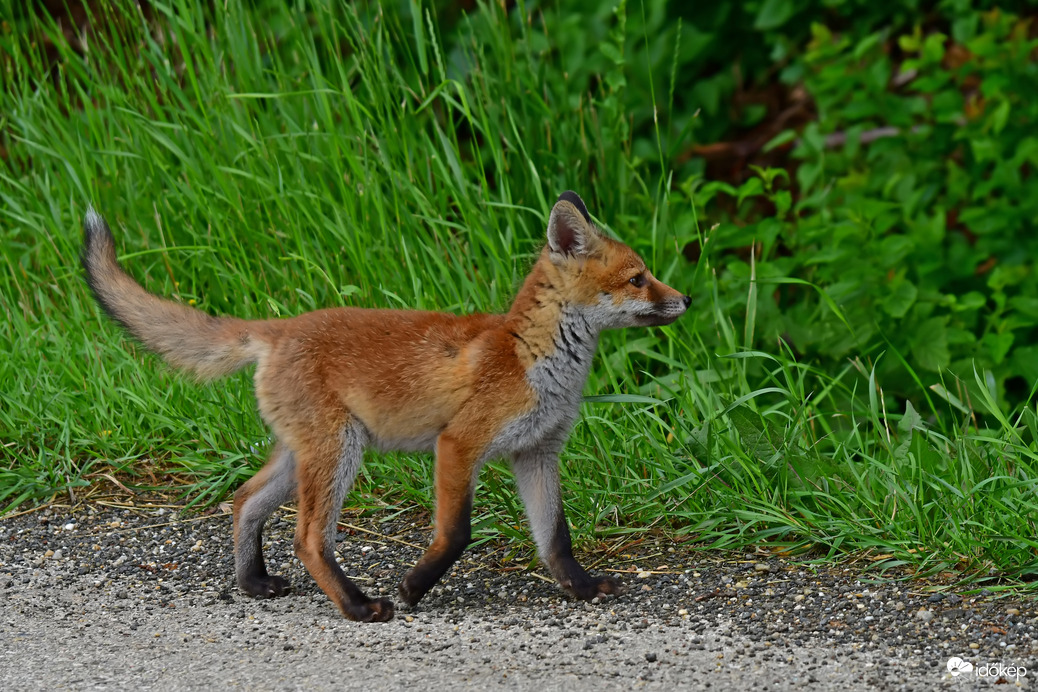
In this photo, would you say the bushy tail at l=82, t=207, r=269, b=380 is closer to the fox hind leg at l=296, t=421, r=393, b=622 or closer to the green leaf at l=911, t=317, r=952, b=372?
Answer: the fox hind leg at l=296, t=421, r=393, b=622

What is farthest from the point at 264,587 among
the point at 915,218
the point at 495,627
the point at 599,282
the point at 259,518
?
the point at 915,218

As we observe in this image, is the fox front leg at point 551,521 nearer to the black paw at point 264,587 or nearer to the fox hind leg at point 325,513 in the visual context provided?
the fox hind leg at point 325,513

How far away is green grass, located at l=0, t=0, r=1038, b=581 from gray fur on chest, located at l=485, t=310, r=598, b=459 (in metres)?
0.37

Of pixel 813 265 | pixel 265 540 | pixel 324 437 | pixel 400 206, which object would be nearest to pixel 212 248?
pixel 400 206

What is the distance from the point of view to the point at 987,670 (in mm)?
3586

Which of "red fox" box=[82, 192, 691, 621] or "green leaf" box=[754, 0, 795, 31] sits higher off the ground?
"green leaf" box=[754, 0, 795, 31]

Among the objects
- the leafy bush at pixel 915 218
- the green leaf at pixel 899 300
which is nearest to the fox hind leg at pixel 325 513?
the leafy bush at pixel 915 218

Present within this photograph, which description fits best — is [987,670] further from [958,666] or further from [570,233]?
[570,233]

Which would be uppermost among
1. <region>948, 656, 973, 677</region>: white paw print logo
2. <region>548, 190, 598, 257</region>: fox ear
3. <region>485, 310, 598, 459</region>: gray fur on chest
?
<region>548, 190, 598, 257</region>: fox ear

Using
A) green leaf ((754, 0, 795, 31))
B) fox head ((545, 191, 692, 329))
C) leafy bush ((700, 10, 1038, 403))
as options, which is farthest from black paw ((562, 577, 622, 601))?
green leaf ((754, 0, 795, 31))

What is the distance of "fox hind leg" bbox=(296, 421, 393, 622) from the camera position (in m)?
4.26

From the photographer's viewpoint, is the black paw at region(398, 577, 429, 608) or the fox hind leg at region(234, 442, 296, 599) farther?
the fox hind leg at region(234, 442, 296, 599)

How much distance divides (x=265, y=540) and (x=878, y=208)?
143 inches

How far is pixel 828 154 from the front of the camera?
862 cm
